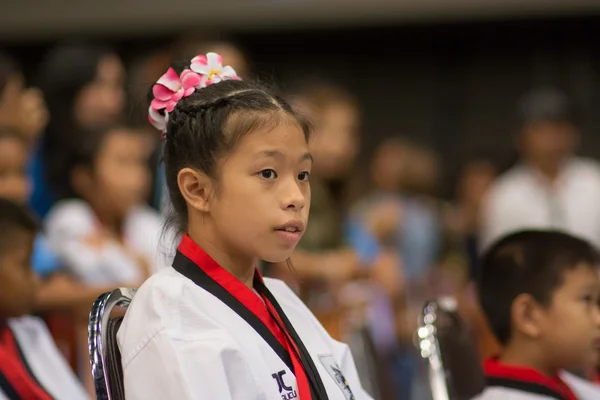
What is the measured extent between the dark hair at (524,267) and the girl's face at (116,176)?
1.50m

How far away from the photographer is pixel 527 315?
255 cm

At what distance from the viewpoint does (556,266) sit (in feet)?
8.36

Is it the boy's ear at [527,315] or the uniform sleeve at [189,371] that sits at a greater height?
the boy's ear at [527,315]

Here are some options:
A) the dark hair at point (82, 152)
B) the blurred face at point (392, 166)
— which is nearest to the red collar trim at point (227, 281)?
the dark hair at point (82, 152)

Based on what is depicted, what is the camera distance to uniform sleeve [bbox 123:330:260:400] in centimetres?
165

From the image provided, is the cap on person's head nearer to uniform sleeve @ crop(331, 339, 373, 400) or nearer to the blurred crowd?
the blurred crowd

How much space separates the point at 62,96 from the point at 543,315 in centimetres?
215

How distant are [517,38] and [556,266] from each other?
685 cm

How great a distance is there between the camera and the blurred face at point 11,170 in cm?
307

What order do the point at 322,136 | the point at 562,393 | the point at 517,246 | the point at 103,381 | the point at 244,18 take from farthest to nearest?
the point at 244,18, the point at 322,136, the point at 517,246, the point at 562,393, the point at 103,381

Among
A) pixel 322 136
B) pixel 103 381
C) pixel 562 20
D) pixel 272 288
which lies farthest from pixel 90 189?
pixel 562 20

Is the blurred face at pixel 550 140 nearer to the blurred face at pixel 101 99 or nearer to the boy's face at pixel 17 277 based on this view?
the blurred face at pixel 101 99

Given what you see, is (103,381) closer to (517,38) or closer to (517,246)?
(517,246)

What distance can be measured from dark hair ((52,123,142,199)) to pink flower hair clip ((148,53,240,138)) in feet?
5.40
